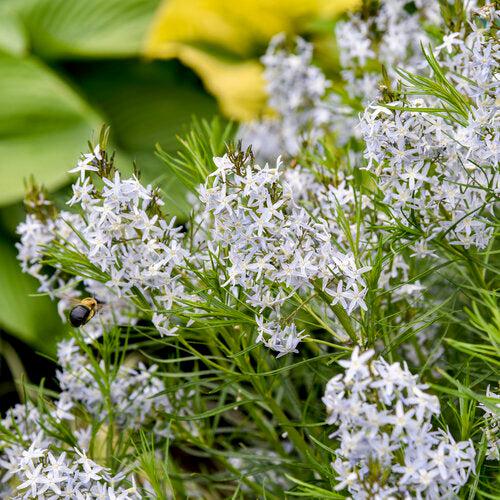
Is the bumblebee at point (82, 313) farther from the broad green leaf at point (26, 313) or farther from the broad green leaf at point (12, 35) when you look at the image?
the broad green leaf at point (12, 35)

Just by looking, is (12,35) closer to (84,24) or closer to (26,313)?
(84,24)

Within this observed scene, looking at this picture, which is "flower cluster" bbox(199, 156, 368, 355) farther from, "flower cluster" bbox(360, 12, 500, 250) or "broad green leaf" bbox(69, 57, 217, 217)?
"broad green leaf" bbox(69, 57, 217, 217)

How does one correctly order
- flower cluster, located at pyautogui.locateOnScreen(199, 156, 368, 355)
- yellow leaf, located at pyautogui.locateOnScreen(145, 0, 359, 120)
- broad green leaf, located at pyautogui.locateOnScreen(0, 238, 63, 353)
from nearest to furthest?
1. flower cluster, located at pyautogui.locateOnScreen(199, 156, 368, 355)
2. broad green leaf, located at pyautogui.locateOnScreen(0, 238, 63, 353)
3. yellow leaf, located at pyautogui.locateOnScreen(145, 0, 359, 120)

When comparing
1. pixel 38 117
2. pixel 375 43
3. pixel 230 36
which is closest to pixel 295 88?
pixel 375 43

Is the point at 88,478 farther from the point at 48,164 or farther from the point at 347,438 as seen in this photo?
the point at 48,164

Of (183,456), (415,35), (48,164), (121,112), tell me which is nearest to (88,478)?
(183,456)

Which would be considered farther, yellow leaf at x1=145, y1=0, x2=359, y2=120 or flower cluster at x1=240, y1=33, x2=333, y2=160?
yellow leaf at x1=145, y1=0, x2=359, y2=120

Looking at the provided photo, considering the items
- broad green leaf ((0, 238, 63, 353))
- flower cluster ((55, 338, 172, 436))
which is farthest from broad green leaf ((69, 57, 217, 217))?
flower cluster ((55, 338, 172, 436))
